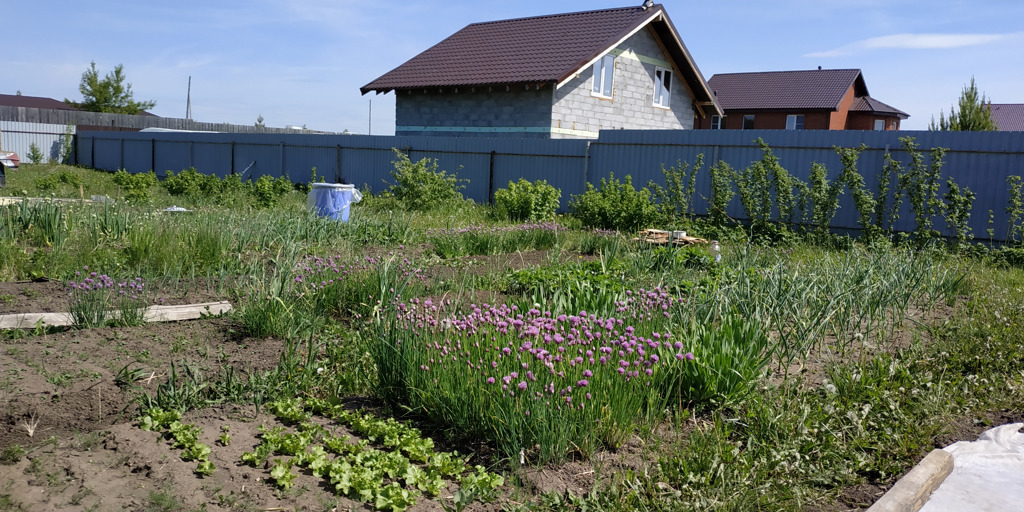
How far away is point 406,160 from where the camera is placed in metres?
14.5

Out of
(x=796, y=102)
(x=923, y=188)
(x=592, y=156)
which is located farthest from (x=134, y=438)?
(x=796, y=102)

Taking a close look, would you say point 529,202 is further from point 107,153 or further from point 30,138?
point 30,138

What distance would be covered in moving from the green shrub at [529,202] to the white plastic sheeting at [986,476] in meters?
8.81

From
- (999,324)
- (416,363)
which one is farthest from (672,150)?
(416,363)

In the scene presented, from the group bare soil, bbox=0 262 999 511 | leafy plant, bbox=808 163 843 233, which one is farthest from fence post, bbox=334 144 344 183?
bare soil, bbox=0 262 999 511

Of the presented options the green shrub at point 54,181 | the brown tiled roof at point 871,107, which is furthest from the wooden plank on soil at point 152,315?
the brown tiled roof at point 871,107

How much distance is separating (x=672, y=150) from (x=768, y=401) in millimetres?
11060

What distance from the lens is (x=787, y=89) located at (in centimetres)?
3803

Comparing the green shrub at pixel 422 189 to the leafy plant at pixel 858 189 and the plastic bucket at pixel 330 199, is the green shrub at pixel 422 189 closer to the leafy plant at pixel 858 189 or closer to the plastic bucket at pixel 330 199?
the plastic bucket at pixel 330 199

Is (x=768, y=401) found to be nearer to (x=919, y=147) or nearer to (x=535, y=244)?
(x=535, y=244)

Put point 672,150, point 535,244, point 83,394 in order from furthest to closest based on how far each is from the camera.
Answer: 1. point 672,150
2. point 535,244
3. point 83,394

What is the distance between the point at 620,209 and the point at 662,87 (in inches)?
599

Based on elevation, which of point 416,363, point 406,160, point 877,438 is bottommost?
point 877,438

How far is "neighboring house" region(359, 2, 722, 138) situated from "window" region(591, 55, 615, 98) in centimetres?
3
